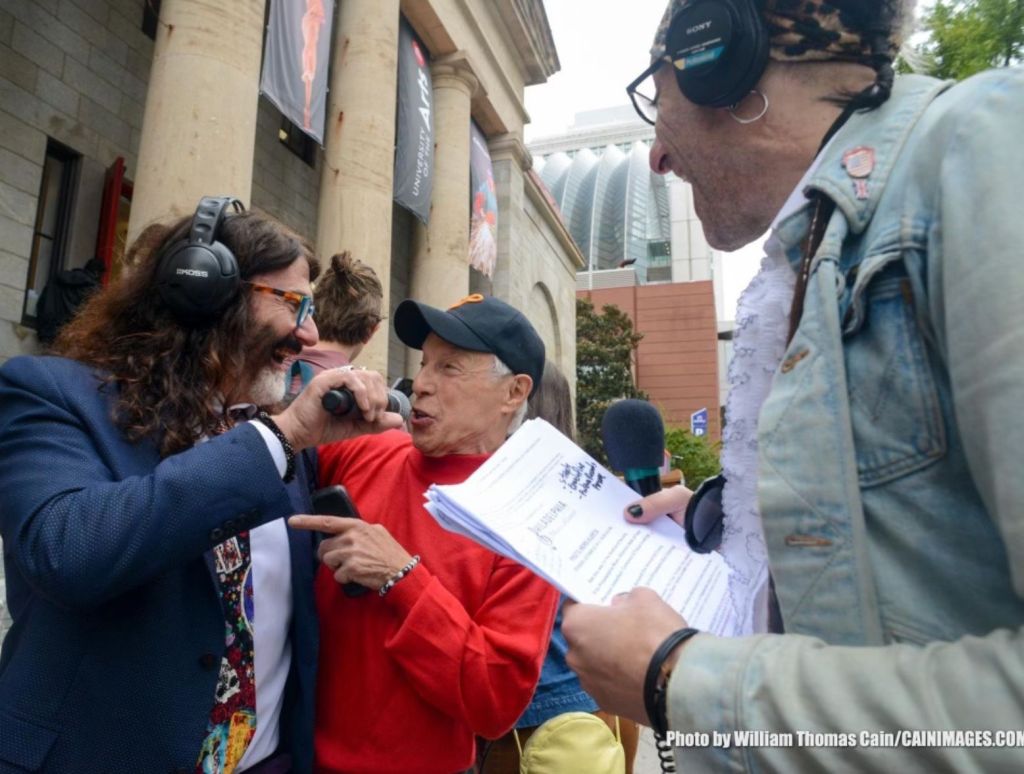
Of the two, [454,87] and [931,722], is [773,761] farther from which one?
[454,87]

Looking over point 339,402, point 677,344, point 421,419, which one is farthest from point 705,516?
point 677,344

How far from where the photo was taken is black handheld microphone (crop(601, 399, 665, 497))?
1.89m

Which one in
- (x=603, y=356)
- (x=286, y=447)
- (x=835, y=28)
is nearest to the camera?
(x=835, y=28)

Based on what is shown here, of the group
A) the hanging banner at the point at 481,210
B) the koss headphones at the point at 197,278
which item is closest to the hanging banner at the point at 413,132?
the hanging banner at the point at 481,210

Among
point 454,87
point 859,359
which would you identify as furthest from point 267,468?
point 454,87

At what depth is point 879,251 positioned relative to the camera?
2.75 ft

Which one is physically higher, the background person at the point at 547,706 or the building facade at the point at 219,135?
the building facade at the point at 219,135

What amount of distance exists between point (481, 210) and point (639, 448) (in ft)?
38.1

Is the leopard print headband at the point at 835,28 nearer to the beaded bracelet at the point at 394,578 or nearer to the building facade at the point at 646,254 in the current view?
the building facade at the point at 646,254

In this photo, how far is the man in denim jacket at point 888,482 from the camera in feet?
2.17

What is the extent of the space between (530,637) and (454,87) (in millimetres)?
12183

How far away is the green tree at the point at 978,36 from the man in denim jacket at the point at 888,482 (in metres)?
13.7

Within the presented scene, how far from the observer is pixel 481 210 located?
12930 mm

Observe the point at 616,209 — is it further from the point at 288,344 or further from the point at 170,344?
the point at 170,344
